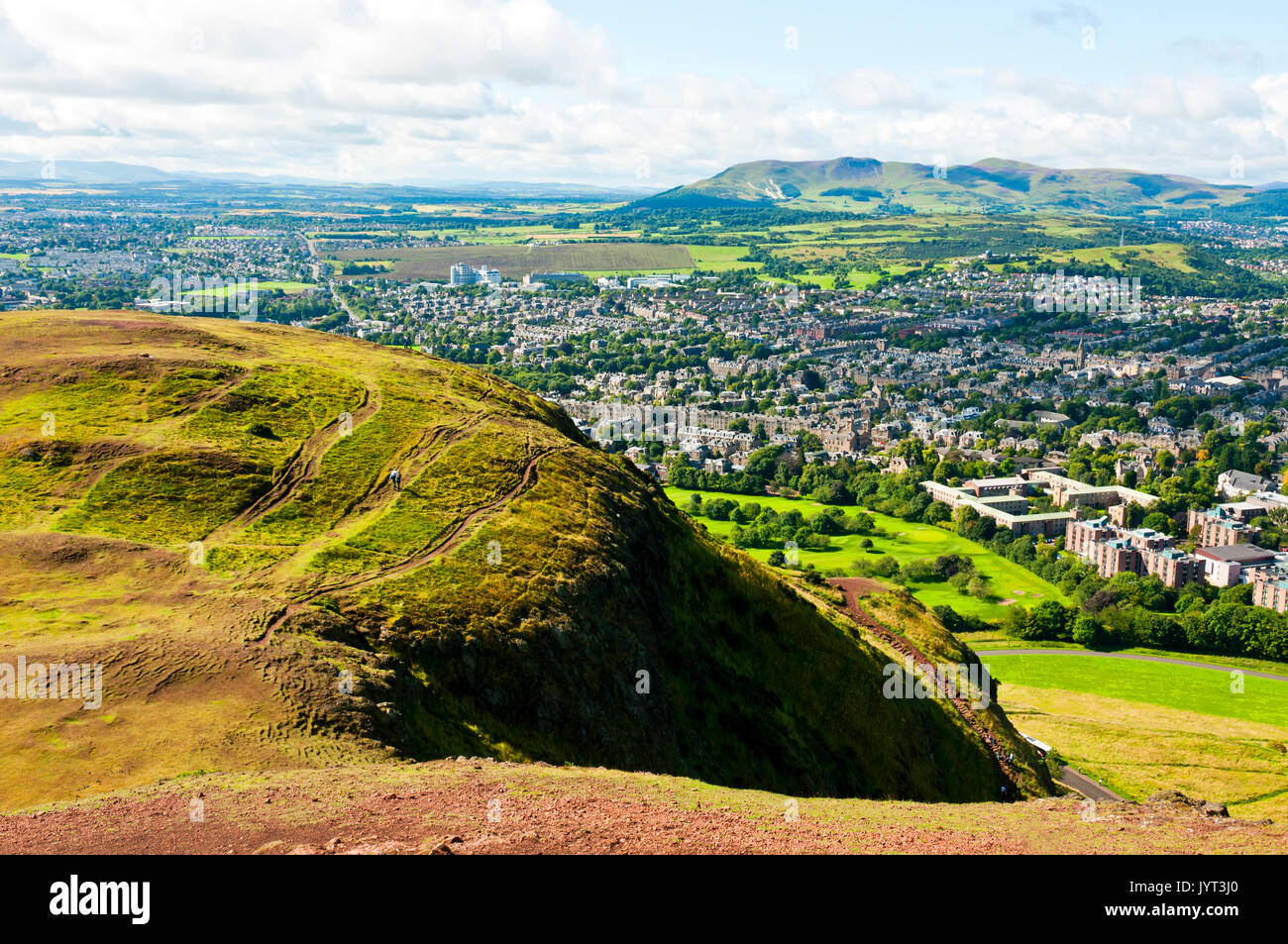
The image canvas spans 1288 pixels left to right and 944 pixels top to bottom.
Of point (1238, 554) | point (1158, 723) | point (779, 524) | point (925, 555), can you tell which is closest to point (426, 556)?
point (1158, 723)

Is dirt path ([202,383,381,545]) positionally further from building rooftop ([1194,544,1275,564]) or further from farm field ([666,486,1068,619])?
building rooftop ([1194,544,1275,564])

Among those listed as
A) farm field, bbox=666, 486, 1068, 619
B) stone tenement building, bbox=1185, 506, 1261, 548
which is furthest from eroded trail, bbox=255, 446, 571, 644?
stone tenement building, bbox=1185, 506, 1261, 548

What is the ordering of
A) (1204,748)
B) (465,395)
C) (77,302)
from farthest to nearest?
(77,302), (1204,748), (465,395)

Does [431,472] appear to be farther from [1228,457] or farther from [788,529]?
[1228,457]

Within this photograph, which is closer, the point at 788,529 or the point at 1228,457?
the point at 788,529

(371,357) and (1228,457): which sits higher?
(371,357)

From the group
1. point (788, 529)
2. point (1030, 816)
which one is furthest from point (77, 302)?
point (1030, 816)

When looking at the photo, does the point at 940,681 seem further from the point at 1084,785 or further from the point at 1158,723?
the point at 1158,723

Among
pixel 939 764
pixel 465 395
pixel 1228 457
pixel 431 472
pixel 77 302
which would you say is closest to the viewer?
pixel 431 472
